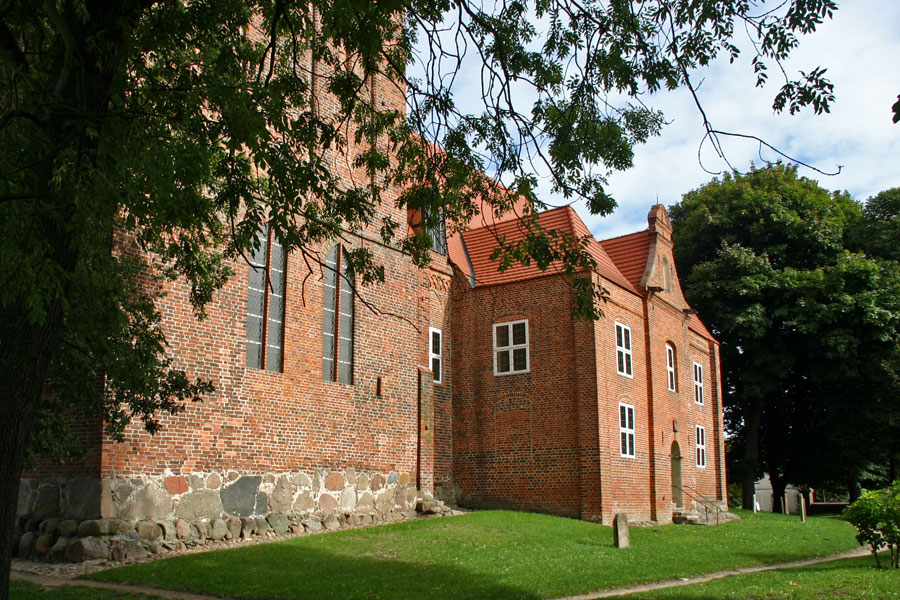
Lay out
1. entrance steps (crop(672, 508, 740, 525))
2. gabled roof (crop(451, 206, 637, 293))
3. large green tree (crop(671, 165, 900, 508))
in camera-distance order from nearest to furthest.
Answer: gabled roof (crop(451, 206, 637, 293)) < entrance steps (crop(672, 508, 740, 525)) < large green tree (crop(671, 165, 900, 508))

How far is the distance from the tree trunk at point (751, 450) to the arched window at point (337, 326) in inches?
981

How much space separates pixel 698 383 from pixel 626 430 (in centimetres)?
1019

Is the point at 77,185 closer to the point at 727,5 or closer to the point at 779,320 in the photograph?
the point at 727,5

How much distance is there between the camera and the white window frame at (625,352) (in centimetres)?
2403

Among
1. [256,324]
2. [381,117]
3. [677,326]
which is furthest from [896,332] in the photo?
[381,117]

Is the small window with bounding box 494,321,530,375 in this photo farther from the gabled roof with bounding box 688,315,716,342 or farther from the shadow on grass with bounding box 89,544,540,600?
the shadow on grass with bounding box 89,544,540,600

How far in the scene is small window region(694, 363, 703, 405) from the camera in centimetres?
3192

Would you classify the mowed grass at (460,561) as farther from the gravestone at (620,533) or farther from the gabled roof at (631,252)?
the gabled roof at (631,252)

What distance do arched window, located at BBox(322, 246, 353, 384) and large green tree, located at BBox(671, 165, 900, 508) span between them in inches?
835

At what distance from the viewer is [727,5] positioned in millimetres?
8570

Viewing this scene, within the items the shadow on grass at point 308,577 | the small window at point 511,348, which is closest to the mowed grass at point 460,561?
the shadow on grass at point 308,577

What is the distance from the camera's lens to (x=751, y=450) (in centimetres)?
3728

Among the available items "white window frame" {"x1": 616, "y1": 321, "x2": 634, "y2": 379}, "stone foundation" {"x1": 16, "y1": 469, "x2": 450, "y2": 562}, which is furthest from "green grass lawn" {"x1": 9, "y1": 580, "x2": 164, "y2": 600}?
"white window frame" {"x1": 616, "y1": 321, "x2": 634, "y2": 379}

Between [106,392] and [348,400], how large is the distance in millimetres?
7566
